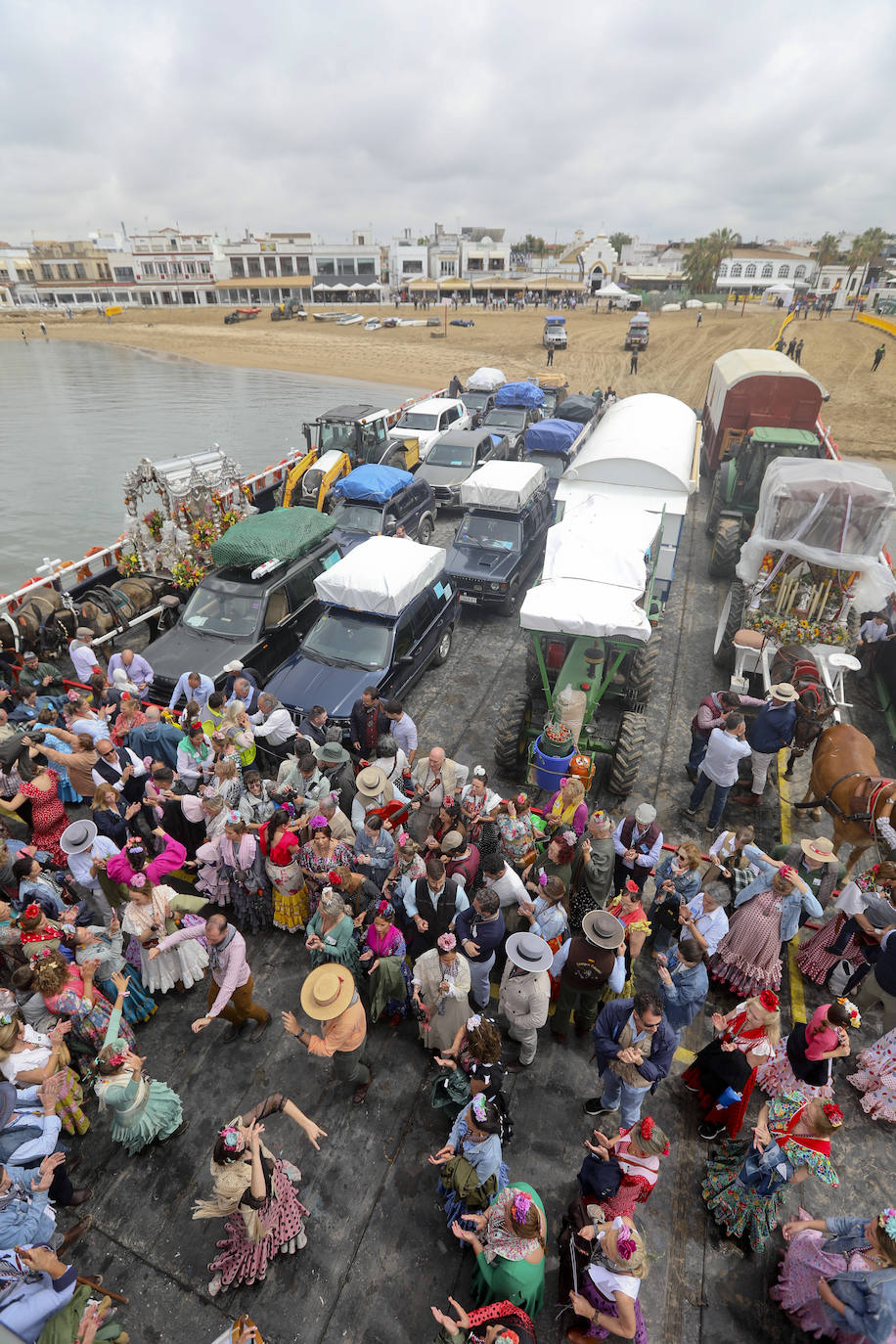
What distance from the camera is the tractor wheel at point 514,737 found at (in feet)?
28.0

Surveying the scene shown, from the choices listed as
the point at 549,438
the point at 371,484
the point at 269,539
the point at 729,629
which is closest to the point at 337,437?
the point at 371,484

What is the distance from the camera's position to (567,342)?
45062 mm

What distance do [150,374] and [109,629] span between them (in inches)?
1967

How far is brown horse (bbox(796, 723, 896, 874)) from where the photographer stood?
6828mm

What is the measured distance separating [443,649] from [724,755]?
544 cm

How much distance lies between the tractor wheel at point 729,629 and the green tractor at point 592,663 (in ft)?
6.06

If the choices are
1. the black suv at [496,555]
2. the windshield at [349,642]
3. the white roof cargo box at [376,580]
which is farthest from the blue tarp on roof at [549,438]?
the windshield at [349,642]

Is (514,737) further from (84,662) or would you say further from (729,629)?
(84,662)

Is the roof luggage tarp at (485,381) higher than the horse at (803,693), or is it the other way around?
the roof luggage tarp at (485,381)

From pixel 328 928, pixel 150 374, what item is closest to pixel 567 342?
pixel 150 374

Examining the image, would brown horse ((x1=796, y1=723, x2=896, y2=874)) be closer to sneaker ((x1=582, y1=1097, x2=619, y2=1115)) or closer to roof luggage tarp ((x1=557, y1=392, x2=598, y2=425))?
sneaker ((x1=582, y1=1097, x2=619, y2=1115))

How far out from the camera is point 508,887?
219 inches

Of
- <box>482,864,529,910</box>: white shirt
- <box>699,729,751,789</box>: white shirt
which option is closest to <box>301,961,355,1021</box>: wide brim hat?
<box>482,864,529,910</box>: white shirt

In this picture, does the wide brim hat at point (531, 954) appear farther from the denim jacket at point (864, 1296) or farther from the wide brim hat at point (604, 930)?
the denim jacket at point (864, 1296)
